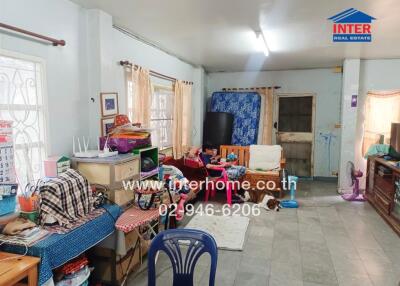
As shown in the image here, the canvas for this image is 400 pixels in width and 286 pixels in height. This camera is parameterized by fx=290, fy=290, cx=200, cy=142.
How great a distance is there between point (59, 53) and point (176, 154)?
2676 mm

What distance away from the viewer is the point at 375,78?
5.19 m

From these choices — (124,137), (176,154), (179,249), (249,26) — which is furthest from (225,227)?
(249,26)

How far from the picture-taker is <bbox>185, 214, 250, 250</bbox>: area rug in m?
3.22

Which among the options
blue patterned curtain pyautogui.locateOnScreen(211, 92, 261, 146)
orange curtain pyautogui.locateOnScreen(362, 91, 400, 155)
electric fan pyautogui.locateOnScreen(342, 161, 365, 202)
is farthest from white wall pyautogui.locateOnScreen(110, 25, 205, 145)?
orange curtain pyautogui.locateOnScreen(362, 91, 400, 155)

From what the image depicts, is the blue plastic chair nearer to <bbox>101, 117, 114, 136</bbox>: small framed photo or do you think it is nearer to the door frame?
<bbox>101, 117, 114, 136</bbox>: small framed photo

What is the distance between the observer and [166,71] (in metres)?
4.53

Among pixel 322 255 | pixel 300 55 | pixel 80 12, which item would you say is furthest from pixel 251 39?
pixel 322 255

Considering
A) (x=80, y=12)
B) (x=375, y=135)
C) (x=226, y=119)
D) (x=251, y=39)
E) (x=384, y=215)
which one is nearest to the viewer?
(x=80, y=12)

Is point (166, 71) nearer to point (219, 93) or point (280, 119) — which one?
point (219, 93)

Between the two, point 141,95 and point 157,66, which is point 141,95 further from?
point 157,66

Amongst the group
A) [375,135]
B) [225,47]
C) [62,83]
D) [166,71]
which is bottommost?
[375,135]

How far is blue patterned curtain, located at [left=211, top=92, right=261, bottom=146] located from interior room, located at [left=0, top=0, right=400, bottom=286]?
653 millimetres

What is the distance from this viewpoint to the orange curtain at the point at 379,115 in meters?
5.04

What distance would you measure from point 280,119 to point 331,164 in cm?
140
